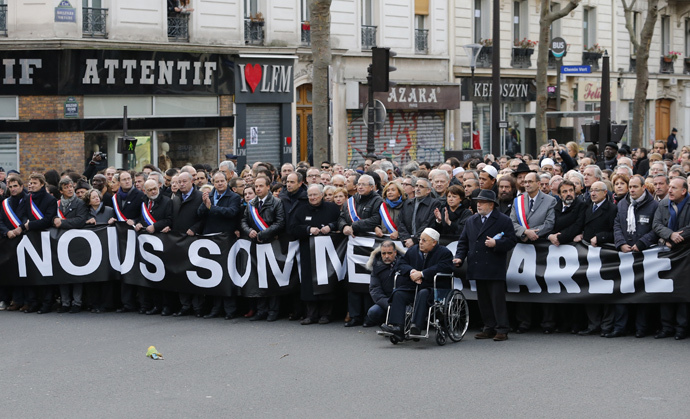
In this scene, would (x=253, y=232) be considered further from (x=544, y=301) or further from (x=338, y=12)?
(x=338, y=12)

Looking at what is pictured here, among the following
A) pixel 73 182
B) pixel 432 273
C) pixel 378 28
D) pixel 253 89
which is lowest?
pixel 432 273

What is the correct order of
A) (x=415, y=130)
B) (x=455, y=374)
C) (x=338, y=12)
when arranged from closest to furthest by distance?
(x=455, y=374)
(x=338, y=12)
(x=415, y=130)

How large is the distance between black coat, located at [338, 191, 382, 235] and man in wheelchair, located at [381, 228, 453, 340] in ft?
4.53

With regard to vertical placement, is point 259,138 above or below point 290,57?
below

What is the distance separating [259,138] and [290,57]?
257 centimetres

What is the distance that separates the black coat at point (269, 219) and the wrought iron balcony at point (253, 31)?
17755mm

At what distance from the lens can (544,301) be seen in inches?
502

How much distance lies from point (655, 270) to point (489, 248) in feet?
6.18

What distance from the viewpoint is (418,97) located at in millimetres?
36906

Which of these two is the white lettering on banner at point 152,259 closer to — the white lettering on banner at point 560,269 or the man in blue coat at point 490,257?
the man in blue coat at point 490,257

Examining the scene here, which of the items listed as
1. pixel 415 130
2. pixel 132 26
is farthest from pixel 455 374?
pixel 415 130

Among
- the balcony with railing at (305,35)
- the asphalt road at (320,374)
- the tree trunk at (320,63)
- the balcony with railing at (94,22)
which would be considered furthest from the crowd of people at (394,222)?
the balcony with railing at (305,35)

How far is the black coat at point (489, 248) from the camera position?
40.3ft

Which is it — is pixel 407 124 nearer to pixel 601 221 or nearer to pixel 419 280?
pixel 601 221
